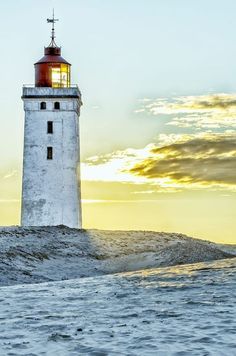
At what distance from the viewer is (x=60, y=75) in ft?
136

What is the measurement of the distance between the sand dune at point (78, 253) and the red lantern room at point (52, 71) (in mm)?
11306

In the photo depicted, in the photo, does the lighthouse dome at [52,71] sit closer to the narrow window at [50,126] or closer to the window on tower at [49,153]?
the narrow window at [50,126]

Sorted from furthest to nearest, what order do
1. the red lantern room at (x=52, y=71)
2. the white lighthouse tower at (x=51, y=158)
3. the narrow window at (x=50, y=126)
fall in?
the red lantern room at (x=52, y=71) → the narrow window at (x=50, y=126) → the white lighthouse tower at (x=51, y=158)

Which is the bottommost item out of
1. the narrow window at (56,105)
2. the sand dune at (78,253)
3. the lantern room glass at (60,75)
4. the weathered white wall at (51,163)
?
the sand dune at (78,253)

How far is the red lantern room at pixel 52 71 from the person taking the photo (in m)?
41.0

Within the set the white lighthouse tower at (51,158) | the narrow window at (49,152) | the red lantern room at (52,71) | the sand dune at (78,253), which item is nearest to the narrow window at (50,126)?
the white lighthouse tower at (51,158)

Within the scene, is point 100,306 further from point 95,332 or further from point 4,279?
point 4,279

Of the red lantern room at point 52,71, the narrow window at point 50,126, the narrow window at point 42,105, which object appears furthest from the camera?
the red lantern room at point 52,71

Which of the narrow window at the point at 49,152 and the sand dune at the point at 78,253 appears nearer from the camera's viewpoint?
the sand dune at the point at 78,253

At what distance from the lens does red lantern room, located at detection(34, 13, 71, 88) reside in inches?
1614

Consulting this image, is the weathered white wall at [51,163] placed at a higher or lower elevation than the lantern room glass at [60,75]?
lower

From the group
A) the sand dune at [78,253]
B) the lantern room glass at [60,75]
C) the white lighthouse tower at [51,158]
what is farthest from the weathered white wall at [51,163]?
the sand dune at [78,253]

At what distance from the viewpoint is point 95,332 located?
1177 cm

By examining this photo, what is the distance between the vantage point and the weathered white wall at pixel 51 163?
3894 cm
